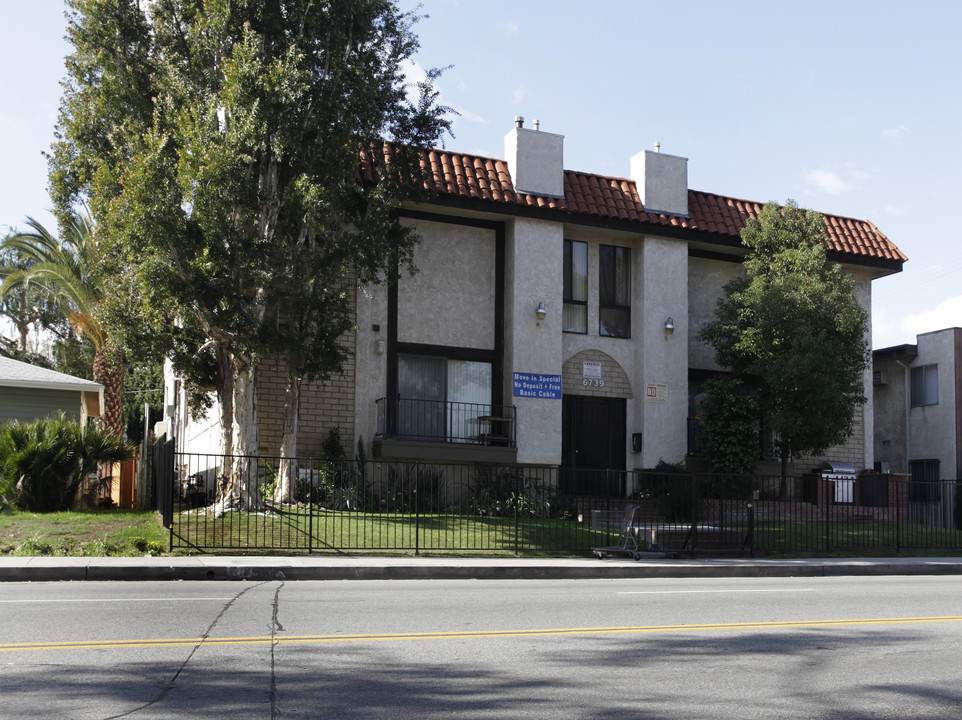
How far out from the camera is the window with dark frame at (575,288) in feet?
84.8

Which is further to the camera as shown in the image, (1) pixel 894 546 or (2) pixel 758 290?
(2) pixel 758 290

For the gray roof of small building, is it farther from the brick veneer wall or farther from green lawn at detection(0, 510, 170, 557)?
green lawn at detection(0, 510, 170, 557)

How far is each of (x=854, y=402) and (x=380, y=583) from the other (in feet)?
50.6

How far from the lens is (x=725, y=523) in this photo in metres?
19.2

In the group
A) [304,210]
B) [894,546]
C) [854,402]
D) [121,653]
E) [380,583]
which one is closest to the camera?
[121,653]

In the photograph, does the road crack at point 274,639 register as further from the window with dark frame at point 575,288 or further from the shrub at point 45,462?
the window with dark frame at point 575,288

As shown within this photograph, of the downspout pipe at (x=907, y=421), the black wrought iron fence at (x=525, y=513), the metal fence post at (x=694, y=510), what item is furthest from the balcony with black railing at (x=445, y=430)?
the downspout pipe at (x=907, y=421)

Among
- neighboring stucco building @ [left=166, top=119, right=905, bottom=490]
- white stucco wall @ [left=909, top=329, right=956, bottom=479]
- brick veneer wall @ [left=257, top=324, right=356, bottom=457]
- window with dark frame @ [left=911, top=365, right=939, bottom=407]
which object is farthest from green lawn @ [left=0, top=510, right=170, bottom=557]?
window with dark frame @ [left=911, top=365, right=939, bottom=407]

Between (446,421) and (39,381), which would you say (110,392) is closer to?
(39,381)

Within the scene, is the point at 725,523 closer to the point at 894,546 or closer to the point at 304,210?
the point at 894,546

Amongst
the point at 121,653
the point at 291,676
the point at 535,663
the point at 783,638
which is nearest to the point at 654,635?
the point at 783,638

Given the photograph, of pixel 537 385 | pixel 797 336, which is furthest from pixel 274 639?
pixel 797 336

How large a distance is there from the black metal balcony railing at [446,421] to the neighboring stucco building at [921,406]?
49.5 ft

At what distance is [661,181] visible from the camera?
86.5ft
